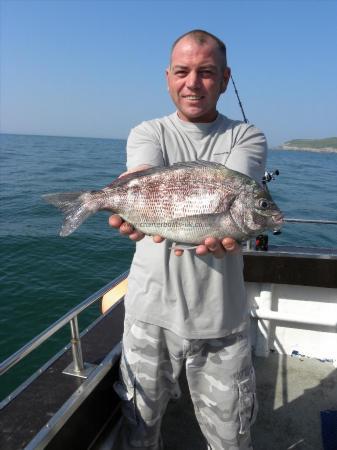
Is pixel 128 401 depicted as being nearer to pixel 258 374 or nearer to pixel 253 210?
pixel 253 210

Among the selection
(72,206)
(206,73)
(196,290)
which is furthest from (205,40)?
(196,290)

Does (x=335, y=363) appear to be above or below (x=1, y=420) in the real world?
below

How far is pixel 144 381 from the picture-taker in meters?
2.93

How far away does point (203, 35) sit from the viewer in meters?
2.58

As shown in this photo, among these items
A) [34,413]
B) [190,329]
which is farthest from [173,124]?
[34,413]

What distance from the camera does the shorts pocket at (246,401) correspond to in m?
2.81

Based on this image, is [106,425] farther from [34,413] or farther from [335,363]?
[335,363]

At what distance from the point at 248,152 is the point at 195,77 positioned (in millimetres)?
654

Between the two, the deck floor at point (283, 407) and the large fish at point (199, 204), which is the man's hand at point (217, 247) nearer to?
the large fish at point (199, 204)

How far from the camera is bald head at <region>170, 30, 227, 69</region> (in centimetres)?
258

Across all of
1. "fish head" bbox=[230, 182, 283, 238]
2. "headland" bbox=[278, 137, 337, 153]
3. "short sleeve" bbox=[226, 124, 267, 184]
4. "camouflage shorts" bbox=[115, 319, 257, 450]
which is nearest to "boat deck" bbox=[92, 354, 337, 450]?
"camouflage shorts" bbox=[115, 319, 257, 450]

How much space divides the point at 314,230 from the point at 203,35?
1775 cm

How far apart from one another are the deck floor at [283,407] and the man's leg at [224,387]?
118 centimetres

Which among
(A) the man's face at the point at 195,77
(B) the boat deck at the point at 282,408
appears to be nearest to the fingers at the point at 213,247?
(A) the man's face at the point at 195,77
